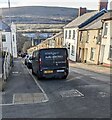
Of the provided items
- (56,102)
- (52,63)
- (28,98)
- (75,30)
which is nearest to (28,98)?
(28,98)

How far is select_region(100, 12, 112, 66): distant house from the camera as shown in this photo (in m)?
28.9

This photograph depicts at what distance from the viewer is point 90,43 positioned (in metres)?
36.3

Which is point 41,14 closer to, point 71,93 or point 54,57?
point 54,57

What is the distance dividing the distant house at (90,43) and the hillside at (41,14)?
39158 mm

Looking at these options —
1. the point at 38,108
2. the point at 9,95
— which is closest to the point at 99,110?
the point at 38,108

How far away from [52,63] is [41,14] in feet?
259

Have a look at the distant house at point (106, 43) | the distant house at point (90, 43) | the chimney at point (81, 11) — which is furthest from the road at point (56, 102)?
the chimney at point (81, 11)

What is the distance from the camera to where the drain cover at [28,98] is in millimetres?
10453

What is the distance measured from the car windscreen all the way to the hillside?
62.8 m

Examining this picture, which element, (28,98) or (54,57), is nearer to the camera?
(28,98)

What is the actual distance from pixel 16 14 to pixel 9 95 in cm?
7789

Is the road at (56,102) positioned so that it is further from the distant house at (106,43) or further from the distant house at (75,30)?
the distant house at (75,30)

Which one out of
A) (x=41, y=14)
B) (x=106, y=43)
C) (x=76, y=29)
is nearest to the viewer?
(x=106, y=43)

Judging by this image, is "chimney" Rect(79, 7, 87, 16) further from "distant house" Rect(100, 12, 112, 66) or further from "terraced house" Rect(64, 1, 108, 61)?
"distant house" Rect(100, 12, 112, 66)
